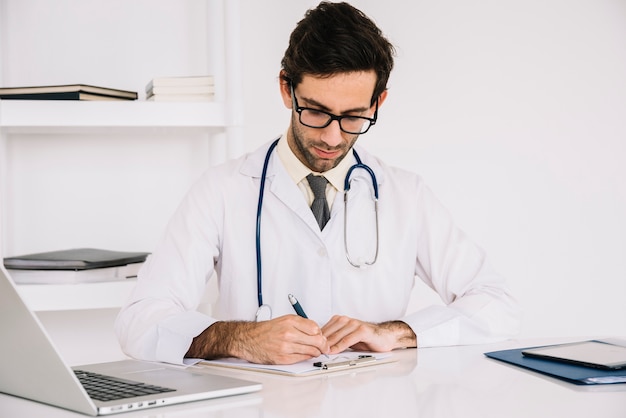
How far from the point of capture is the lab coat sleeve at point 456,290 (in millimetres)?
1980

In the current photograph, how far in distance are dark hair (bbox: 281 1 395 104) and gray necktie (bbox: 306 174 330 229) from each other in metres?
0.28

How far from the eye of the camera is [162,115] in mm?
2697

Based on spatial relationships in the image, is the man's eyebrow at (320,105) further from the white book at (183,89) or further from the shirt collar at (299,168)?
the white book at (183,89)

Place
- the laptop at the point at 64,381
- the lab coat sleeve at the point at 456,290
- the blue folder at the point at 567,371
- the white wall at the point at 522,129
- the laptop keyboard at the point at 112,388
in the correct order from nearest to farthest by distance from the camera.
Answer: the laptop at the point at 64,381
the laptop keyboard at the point at 112,388
the blue folder at the point at 567,371
the lab coat sleeve at the point at 456,290
the white wall at the point at 522,129

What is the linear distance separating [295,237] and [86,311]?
1128 millimetres

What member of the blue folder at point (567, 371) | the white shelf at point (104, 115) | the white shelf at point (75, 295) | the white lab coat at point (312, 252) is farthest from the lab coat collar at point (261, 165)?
the blue folder at point (567, 371)

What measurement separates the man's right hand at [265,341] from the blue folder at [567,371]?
39 centimetres

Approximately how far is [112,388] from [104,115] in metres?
1.46

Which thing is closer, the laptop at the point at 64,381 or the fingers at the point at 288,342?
the laptop at the point at 64,381

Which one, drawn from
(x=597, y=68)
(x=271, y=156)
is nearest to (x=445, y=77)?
(x=597, y=68)

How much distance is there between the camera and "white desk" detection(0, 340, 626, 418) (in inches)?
49.8

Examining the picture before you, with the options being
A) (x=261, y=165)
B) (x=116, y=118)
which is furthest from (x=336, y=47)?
(x=116, y=118)

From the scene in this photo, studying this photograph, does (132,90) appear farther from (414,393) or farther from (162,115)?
(414,393)

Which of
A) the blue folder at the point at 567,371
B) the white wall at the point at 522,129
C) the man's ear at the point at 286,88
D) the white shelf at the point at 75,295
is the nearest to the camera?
Answer: the blue folder at the point at 567,371
